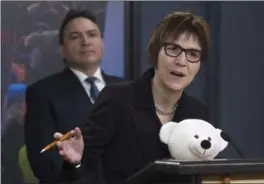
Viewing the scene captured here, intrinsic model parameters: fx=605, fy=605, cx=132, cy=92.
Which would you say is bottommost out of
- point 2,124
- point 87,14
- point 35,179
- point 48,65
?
point 35,179

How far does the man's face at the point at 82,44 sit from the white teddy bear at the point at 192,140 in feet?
2.70

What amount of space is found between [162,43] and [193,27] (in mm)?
91

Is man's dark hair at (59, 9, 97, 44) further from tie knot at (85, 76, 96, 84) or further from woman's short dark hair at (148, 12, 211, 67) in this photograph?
woman's short dark hair at (148, 12, 211, 67)

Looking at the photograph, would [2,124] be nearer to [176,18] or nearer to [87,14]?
[87,14]

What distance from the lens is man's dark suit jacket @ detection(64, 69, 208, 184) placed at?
151 centimetres

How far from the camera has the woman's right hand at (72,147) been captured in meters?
1.44

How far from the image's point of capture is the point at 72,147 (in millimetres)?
1463

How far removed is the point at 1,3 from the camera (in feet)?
7.49

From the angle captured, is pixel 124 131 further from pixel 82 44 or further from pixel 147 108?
pixel 82 44

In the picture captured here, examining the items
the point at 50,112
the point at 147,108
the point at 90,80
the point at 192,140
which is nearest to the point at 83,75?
the point at 90,80

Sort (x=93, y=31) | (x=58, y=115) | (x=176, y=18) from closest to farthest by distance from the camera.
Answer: (x=176, y=18)
(x=58, y=115)
(x=93, y=31)

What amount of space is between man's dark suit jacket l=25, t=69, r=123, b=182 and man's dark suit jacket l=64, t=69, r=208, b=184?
54 cm

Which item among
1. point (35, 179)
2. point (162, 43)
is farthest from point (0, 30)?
point (162, 43)

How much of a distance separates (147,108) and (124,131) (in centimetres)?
8
